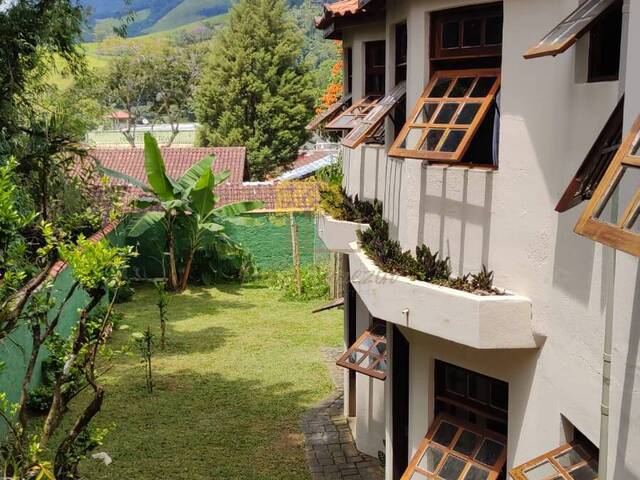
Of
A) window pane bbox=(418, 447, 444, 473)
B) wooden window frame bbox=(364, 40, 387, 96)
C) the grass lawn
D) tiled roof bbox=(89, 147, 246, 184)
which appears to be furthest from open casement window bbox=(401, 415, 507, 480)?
tiled roof bbox=(89, 147, 246, 184)

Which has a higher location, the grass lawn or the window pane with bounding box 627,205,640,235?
the window pane with bounding box 627,205,640,235

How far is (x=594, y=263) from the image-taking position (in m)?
5.32

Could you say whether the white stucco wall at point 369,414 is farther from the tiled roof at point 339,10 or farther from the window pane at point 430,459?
the tiled roof at point 339,10

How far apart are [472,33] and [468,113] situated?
33.3 inches

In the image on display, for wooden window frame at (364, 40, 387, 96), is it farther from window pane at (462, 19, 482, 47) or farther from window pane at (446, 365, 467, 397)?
window pane at (446, 365, 467, 397)

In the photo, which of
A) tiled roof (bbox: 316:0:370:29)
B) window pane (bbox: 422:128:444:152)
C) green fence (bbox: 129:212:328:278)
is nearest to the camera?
window pane (bbox: 422:128:444:152)

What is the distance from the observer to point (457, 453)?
7.52 m

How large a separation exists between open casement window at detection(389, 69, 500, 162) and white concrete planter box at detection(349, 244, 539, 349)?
48.2 inches

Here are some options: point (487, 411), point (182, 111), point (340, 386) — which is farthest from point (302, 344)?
point (182, 111)

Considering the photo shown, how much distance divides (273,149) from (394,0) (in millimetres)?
34323

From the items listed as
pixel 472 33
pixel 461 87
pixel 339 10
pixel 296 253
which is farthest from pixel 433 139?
pixel 296 253

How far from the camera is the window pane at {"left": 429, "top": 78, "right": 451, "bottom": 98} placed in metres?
7.20

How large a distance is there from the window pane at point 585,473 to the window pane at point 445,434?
2.05 metres

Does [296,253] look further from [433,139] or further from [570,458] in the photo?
[570,458]
